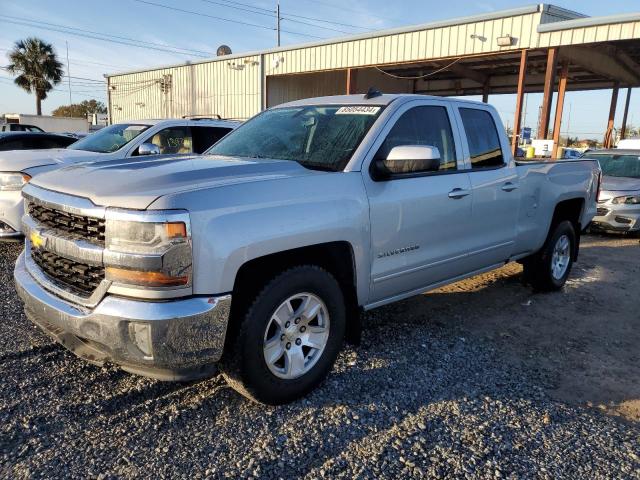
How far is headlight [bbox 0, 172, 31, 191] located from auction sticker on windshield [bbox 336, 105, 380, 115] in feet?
14.1

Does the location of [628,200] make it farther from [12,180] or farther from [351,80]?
[351,80]

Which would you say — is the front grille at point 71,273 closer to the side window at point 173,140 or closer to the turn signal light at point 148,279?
the turn signal light at point 148,279

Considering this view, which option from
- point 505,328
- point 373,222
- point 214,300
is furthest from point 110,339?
point 505,328

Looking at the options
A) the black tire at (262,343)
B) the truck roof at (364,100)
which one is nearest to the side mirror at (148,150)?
the truck roof at (364,100)

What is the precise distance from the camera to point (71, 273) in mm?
2807

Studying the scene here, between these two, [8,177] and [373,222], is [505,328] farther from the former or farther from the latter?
[8,177]

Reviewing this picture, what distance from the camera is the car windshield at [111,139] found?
25.2 feet

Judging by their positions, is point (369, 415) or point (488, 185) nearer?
point (369, 415)

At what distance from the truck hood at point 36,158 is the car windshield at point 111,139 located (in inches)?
13.4

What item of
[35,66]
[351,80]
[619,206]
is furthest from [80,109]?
[619,206]

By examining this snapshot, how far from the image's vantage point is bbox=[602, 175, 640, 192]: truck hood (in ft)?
31.3

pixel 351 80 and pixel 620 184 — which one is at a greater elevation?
pixel 351 80

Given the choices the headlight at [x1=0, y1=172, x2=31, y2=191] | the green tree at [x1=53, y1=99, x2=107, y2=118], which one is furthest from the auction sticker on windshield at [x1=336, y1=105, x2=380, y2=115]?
the green tree at [x1=53, y1=99, x2=107, y2=118]

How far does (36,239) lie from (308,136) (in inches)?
76.2
